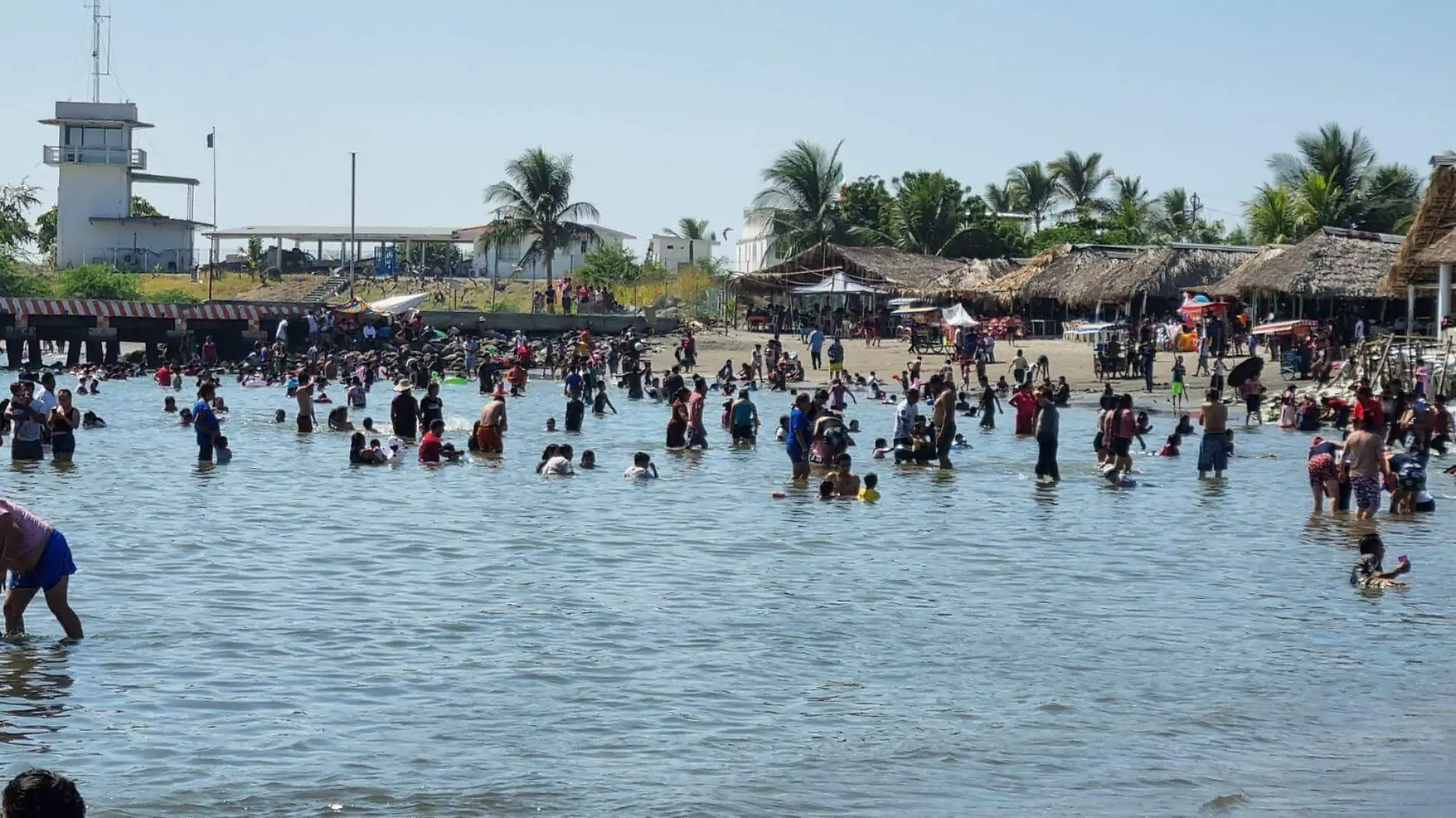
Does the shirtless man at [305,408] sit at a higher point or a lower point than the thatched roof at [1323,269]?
lower

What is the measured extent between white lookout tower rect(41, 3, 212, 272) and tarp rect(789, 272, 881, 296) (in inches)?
1401

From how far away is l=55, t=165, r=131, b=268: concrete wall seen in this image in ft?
255

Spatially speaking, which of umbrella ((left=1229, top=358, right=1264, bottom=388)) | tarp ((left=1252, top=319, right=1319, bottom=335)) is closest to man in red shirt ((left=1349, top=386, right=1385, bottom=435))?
umbrella ((left=1229, top=358, right=1264, bottom=388))

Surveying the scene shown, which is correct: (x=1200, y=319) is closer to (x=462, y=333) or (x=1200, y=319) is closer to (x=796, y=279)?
(x=796, y=279)

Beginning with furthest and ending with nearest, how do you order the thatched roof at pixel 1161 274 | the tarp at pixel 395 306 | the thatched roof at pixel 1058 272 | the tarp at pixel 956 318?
1. the tarp at pixel 395 306
2. the thatched roof at pixel 1058 272
3. the thatched roof at pixel 1161 274
4. the tarp at pixel 956 318

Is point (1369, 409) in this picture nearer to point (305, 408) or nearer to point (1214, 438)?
point (1214, 438)

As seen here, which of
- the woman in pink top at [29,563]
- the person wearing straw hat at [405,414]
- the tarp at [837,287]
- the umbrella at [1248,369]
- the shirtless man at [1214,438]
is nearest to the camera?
the woman in pink top at [29,563]

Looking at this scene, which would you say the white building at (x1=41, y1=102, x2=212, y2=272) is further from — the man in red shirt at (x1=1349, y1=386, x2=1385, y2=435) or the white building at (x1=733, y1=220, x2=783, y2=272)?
the man in red shirt at (x1=1349, y1=386, x2=1385, y2=435)

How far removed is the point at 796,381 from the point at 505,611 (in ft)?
104

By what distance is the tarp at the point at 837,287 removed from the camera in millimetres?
54500

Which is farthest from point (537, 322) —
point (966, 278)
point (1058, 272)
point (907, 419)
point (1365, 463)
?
point (1365, 463)

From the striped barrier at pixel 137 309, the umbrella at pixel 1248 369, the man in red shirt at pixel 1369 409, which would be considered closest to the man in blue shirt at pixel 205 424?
the man in red shirt at pixel 1369 409

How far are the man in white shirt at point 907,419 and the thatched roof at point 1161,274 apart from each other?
81.5ft

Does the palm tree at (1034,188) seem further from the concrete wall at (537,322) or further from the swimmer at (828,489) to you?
the swimmer at (828,489)
